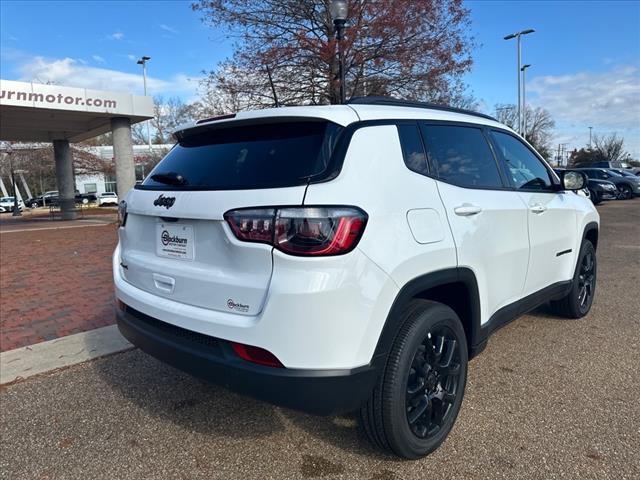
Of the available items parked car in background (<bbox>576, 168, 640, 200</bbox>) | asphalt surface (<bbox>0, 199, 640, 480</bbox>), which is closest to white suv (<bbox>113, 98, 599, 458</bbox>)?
asphalt surface (<bbox>0, 199, 640, 480</bbox>)

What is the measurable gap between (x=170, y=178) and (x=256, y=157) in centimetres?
63

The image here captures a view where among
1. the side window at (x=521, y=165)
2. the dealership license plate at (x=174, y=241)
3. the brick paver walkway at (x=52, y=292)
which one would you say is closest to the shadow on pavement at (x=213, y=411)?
the dealership license plate at (x=174, y=241)

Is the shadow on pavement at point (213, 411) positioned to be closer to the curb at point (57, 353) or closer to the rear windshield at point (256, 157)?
the curb at point (57, 353)

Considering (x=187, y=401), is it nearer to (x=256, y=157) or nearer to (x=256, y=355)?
(x=256, y=355)

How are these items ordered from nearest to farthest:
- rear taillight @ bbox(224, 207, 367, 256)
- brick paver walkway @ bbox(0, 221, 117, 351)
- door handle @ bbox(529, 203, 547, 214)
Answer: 1. rear taillight @ bbox(224, 207, 367, 256)
2. door handle @ bbox(529, 203, 547, 214)
3. brick paver walkway @ bbox(0, 221, 117, 351)

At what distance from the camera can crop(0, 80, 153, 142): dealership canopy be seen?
1517 centimetres

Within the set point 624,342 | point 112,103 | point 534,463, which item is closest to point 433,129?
point 534,463

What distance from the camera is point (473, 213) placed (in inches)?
110

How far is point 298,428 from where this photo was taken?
2.88m

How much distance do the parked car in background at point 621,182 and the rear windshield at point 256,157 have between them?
82.1 ft

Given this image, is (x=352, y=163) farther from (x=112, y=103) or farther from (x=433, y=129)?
(x=112, y=103)

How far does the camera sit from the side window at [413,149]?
2.52 meters

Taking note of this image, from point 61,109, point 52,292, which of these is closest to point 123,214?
point 52,292

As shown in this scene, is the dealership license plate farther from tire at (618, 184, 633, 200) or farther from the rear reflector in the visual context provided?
tire at (618, 184, 633, 200)
